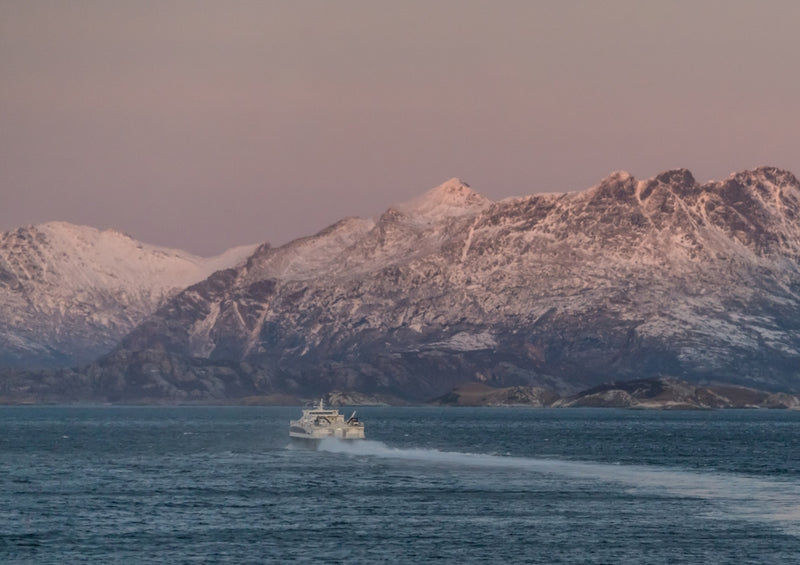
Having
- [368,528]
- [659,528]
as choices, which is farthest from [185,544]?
[659,528]

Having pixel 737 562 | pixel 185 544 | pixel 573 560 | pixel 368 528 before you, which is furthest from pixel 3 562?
pixel 737 562

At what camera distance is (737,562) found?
131125mm

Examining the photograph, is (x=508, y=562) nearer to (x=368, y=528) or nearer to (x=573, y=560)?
(x=573, y=560)

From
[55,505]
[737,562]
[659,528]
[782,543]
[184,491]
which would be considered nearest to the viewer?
[737,562]

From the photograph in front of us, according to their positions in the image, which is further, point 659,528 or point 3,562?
point 659,528

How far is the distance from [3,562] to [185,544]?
17.8m

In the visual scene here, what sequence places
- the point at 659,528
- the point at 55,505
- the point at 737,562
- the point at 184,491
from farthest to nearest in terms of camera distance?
the point at 184,491, the point at 55,505, the point at 659,528, the point at 737,562

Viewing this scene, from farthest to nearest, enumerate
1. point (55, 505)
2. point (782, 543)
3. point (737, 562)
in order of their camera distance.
A: point (55, 505) → point (782, 543) → point (737, 562)

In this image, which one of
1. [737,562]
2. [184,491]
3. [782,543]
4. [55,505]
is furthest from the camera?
[184,491]

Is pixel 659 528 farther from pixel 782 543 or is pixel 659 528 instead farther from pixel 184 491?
pixel 184 491

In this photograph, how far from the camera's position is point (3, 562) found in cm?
13175

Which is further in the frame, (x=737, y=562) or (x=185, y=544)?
(x=185, y=544)

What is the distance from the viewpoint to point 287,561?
13188 centimetres

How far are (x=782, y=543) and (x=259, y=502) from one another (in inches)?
2543
